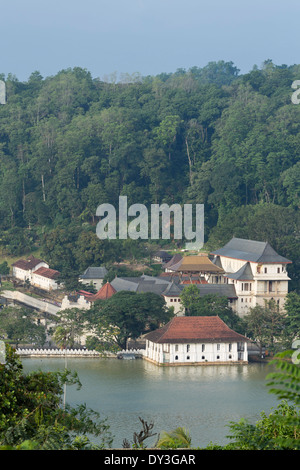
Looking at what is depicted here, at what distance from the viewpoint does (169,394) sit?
24188 millimetres

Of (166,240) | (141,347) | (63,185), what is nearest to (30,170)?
(63,185)

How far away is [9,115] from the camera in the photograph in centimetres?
5803

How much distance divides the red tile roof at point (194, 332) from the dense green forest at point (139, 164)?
35.5 feet

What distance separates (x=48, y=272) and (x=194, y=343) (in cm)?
1204

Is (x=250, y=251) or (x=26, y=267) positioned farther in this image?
(x=26, y=267)

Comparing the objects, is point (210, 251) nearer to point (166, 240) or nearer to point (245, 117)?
point (166, 240)

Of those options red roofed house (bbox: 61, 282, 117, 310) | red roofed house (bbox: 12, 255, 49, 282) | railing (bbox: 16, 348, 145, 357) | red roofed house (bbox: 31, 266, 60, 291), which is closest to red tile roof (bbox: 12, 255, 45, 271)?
red roofed house (bbox: 12, 255, 49, 282)

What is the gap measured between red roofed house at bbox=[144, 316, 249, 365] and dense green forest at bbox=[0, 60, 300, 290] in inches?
434

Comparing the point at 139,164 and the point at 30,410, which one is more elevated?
the point at 139,164

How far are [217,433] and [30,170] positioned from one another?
3333cm

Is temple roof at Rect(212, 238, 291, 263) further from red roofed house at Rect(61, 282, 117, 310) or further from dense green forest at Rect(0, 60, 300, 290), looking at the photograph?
red roofed house at Rect(61, 282, 117, 310)

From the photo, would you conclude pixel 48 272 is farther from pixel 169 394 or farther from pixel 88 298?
pixel 169 394

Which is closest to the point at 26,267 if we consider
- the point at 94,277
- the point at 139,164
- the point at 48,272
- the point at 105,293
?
the point at 48,272
